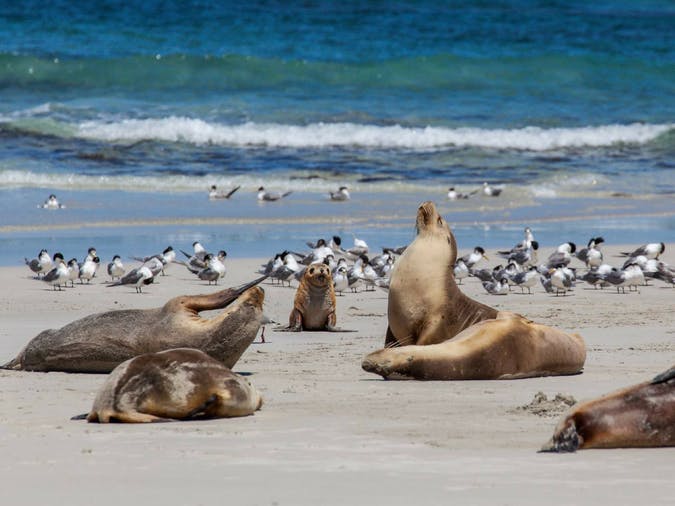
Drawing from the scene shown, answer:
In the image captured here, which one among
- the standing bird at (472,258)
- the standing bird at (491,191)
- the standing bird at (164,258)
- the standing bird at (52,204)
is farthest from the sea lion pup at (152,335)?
the standing bird at (491,191)

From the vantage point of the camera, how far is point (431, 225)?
30.7ft

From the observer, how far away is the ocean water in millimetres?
21203

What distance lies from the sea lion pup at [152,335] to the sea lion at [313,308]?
269 cm

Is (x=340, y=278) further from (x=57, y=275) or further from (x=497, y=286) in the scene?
(x=57, y=275)

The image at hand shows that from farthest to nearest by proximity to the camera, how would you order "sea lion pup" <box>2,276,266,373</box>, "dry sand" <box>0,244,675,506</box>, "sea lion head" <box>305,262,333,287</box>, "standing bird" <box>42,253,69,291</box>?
1. "standing bird" <box>42,253,69,291</box>
2. "sea lion head" <box>305,262,333,287</box>
3. "sea lion pup" <box>2,276,266,373</box>
4. "dry sand" <box>0,244,675,506</box>

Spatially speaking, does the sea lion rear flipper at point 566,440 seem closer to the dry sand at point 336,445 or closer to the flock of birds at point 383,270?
the dry sand at point 336,445

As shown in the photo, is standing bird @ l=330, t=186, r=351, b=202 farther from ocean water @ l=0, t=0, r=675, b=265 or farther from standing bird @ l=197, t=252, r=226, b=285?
standing bird @ l=197, t=252, r=226, b=285

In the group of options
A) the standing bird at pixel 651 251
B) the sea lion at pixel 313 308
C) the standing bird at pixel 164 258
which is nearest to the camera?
the sea lion at pixel 313 308

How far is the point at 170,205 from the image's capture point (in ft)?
74.2

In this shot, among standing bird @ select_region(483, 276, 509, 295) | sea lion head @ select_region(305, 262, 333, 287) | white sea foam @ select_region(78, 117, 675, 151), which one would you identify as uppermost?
white sea foam @ select_region(78, 117, 675, 151)

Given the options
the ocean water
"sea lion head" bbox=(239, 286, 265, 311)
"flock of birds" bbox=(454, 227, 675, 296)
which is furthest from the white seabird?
"sea lion head" bbox=(239, 286, 265, 311)

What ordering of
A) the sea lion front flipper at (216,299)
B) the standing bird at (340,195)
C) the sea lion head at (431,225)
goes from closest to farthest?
the sea lion front flipper at (216,299) < the sea lion head at (431,225) < the standing bird at (340,195)

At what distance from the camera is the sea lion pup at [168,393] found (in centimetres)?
689

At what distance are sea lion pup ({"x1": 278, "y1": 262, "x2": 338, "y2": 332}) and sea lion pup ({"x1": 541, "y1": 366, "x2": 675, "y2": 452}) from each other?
567 cm
